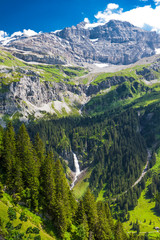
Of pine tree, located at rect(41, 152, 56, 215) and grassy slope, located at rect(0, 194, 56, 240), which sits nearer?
grassy slope, located at rect(0, 194, 56, 240)

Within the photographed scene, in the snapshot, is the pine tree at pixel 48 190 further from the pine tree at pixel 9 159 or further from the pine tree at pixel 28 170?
the pine tree at pixel 9 159

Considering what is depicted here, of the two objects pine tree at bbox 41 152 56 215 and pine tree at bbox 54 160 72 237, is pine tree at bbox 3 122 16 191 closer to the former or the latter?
pine tree at bbox 41 152 56 215

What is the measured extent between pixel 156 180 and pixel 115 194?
37968mm

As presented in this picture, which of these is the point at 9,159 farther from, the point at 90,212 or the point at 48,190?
the point at 90,212

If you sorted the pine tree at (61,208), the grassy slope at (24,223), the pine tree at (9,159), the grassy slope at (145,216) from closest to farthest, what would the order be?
the grassy slope at (24,223) < the pine tree at (9,159) < the pine tree at (61,208) < the grassy slope at (145,216)

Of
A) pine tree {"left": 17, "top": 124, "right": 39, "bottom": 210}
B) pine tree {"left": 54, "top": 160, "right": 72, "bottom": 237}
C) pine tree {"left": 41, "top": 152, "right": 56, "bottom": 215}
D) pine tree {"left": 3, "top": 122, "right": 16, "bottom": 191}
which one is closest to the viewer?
pine tree {"left": 3, "top": 122, "right": 16, "bottom": 191}

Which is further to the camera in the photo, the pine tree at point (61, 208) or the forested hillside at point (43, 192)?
the pine tree at point (61, 208)

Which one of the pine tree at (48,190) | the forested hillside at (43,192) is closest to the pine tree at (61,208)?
the forested hillside at (43,192)

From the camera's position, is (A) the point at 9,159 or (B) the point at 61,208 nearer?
(A) the point at 9,159

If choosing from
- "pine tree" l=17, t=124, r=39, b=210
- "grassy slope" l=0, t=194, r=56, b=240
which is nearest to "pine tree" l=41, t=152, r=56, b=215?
"pine tree" l=17, t=124, r=39, b=210

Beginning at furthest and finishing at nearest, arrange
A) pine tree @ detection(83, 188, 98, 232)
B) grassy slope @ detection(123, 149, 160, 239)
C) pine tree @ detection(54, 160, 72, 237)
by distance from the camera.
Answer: grassy slope @ detection(123, 149, 160, 239)
pine tree @ detection(83, 188, 98, 232)
pine tree @ detection(54, 160, 72, 237)

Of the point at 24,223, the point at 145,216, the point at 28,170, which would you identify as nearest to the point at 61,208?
the point at 24,223

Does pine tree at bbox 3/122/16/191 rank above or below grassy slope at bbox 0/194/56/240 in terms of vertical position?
above

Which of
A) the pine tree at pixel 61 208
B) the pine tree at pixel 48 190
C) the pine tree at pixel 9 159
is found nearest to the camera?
the pine tree at pixel 9 159
